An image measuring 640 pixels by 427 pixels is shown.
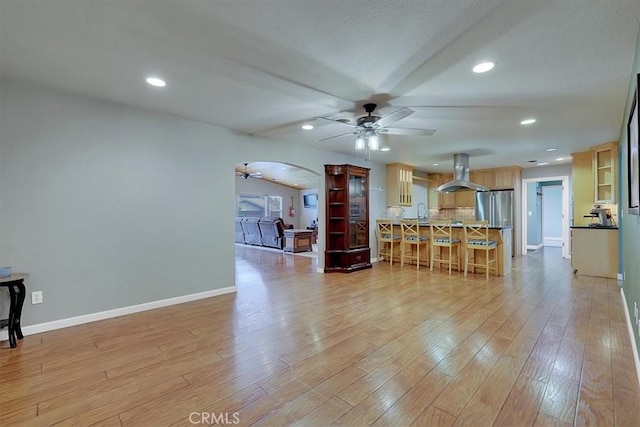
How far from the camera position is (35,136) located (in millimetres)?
2904

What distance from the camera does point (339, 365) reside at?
7.34 ft

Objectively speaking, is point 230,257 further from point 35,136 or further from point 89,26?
point 89,26

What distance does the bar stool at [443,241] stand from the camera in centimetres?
564

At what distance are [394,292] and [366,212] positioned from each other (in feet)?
7.87

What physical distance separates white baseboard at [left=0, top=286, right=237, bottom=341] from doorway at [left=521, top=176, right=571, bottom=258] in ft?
26.5

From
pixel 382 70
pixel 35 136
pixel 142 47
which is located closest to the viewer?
pixel 142 47

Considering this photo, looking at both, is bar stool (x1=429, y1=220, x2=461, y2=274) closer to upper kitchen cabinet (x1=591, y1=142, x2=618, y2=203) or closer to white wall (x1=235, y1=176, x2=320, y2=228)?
upper kitchen cabinet (x1=591, y1=142, x2=618, y2=203)

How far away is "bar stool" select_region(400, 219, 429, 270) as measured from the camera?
6.05 metres

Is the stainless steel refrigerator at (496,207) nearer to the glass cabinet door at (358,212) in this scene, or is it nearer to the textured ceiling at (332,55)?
the glass cabinet door at (358,212)

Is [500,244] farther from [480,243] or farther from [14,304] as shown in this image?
[14,304]

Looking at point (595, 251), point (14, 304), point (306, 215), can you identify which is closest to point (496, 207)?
point (595, 251)

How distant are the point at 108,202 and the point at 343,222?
389 centimetres

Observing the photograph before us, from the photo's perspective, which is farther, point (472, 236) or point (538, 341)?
point (472, 236)

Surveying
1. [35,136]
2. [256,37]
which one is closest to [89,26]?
[256,37]
